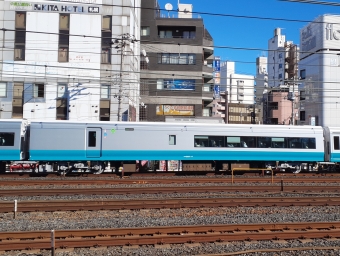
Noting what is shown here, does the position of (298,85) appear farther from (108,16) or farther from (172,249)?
(172,249)

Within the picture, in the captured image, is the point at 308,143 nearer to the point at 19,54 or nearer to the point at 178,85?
the point at 178,85

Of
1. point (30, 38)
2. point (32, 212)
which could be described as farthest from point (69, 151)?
point (30, 38)

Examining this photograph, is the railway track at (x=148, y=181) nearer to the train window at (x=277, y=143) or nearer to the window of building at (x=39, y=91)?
the train window at (x=277, y=143)

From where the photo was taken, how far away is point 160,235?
992 centimetres

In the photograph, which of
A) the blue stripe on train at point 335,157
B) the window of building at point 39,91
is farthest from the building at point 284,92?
the window of building at point 39,91

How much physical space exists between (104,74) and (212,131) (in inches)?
589

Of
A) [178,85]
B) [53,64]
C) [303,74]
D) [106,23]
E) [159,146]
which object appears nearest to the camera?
[159,146]

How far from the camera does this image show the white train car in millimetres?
22469

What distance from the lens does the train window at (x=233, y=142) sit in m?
24.0

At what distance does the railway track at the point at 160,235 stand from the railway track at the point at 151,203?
10.0ft

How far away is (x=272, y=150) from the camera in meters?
24.3

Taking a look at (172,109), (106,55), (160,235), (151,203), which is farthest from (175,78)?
(160,235)

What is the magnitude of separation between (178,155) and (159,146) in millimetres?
1268

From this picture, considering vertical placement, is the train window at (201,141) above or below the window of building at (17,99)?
below
